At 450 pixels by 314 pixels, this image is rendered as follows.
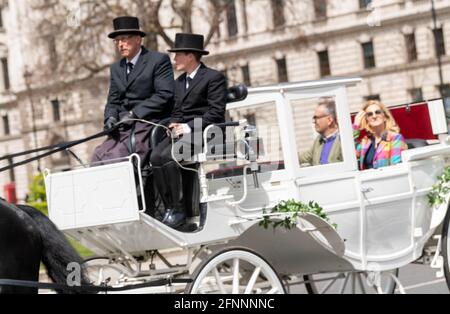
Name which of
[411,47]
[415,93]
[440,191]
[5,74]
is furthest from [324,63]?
[440,191]

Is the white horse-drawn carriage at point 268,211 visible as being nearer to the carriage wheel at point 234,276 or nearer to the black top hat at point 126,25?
the carriage wheel at point 234,276

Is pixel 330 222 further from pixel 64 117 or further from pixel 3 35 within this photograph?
pixel 3 35

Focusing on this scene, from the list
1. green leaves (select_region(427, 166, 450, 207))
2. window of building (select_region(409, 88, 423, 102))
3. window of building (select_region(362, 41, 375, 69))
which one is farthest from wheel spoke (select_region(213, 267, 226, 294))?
window of building (select_region(362, 41, 375, 69))

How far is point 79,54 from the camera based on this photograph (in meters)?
30.9

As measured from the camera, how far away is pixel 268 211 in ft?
25.3

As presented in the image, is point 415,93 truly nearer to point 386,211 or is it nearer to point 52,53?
point 52,53

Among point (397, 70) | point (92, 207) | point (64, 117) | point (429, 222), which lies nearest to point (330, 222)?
point (429, 222)

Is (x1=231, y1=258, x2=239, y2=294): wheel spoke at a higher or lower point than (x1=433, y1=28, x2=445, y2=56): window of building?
lower

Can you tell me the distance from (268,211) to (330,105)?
1154mm

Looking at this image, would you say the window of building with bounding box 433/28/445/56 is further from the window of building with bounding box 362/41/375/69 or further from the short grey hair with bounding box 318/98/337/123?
the short grey hair with bounding box 318/98/337/123

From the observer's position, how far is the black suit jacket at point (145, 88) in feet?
24.8

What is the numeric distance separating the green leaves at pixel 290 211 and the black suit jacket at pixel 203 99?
79 cm

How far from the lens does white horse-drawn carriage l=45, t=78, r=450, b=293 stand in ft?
23.2

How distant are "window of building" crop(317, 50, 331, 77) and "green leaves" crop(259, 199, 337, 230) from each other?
53918mm
